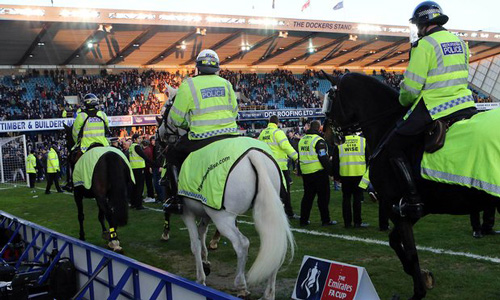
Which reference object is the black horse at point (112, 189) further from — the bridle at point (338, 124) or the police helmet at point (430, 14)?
the police helmet at point (430, 14)

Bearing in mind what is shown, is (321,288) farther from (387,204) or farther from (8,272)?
(8,272)

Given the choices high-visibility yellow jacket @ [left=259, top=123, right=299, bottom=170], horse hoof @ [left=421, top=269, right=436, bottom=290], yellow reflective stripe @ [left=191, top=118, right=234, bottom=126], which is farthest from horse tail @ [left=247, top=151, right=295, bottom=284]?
high-visibility yellow jacket @ [left=259, top=123, right=299, bottom=170]

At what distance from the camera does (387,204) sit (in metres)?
4.64

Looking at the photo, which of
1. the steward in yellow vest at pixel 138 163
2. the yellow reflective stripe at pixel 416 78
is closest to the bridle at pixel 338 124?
the yellow reflective stripe at pixel 416 78

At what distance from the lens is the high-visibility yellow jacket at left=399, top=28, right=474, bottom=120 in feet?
13.9

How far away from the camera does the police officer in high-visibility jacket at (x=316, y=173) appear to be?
927 centimetres

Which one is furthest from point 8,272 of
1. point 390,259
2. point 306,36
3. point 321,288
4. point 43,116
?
point 306,36

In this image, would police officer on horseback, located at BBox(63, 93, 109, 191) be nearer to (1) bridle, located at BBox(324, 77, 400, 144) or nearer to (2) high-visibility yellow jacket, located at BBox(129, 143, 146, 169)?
(1) bridle, located at BBox(324, 77, 400, 144)

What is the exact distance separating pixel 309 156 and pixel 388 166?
477 cm

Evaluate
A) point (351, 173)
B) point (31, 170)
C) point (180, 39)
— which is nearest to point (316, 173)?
point (351, 173)

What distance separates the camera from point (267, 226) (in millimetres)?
4617

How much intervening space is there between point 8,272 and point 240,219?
5914mm

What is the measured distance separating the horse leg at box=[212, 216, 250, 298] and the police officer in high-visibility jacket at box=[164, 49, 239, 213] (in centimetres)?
81

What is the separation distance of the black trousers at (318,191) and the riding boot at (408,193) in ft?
16.0
